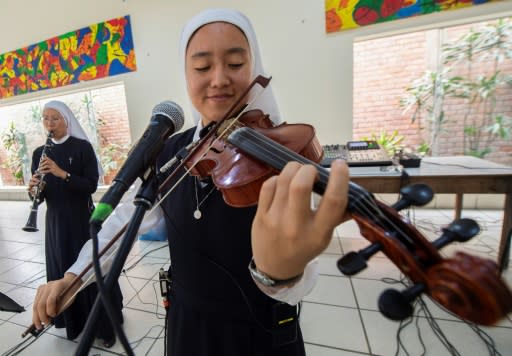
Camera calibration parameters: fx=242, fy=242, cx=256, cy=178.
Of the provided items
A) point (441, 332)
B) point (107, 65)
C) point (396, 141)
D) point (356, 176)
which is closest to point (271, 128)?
point (356, 176)

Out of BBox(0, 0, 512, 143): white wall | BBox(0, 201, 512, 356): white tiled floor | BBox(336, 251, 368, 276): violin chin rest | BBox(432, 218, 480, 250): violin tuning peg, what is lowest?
BBox(0, 201, 512, 356): white tiled floor

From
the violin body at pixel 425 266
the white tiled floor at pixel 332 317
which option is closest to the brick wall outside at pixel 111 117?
the white tiled floor at pixel 332 317

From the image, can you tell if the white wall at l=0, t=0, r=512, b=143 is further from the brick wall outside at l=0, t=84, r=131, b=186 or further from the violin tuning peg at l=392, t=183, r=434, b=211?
the violin tuning peg at l=392, t=183, r=434, b=211

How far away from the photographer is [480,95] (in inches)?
100

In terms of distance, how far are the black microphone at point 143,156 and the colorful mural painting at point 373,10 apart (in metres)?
2.65

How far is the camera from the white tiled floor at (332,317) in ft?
4.11

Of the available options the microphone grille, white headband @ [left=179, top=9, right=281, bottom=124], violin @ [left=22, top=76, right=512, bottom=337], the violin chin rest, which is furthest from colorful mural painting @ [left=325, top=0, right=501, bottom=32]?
the violin chin rest

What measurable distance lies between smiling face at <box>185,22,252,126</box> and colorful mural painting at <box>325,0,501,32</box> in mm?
2321

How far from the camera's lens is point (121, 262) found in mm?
320

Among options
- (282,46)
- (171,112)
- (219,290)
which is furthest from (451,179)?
(282,46)

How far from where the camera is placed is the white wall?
2541mm

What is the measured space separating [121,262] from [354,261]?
1.01 ft

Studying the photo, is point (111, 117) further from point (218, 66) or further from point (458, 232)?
Result: point (458, 232)

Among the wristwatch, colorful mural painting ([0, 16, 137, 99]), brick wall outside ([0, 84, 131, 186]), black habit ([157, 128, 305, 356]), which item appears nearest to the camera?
the wristwatch
